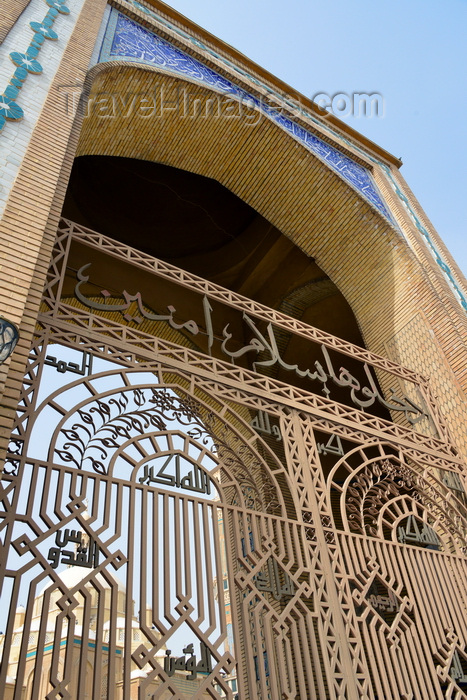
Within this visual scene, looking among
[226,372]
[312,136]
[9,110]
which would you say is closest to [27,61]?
[9,110]

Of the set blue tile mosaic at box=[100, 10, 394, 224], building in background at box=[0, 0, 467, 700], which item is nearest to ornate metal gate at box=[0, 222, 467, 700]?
building in background at box=[0, 0, 467, 700]

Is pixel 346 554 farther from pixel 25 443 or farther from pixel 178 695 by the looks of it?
pixel 25 443

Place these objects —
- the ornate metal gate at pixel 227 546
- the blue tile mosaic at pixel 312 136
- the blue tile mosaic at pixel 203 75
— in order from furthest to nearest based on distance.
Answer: the blue tile mosaic at pixel 312 136
the blue tile mosaic at pixel 203 75
the ornate metal gate at pixel 227 546

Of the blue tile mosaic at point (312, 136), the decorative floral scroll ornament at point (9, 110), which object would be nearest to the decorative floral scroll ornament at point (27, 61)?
the decorative floral scroll ornament at point (9, 110)

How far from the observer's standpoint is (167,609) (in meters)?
2.31

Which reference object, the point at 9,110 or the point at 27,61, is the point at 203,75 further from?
the point at 9,110

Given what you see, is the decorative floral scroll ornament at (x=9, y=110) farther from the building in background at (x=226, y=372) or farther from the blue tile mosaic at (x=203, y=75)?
the blue tile mosaic at (x=203, y=75)

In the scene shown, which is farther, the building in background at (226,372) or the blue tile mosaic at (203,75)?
the blue tile mosaic at (203,75)

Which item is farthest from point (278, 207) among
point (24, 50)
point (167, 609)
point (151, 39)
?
point (167, 609)

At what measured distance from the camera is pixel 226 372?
3.59 m

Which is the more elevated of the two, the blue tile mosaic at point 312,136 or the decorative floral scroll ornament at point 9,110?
the blue tile mosaic at point 312,136

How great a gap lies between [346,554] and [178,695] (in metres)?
1.33

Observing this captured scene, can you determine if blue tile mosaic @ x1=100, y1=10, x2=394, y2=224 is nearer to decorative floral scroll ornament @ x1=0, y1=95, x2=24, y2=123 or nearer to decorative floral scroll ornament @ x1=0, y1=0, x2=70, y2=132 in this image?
decorative floral scroll ornament @ x1=0, y1=0, x2=70, y2=132

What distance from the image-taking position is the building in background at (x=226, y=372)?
7.55ft
